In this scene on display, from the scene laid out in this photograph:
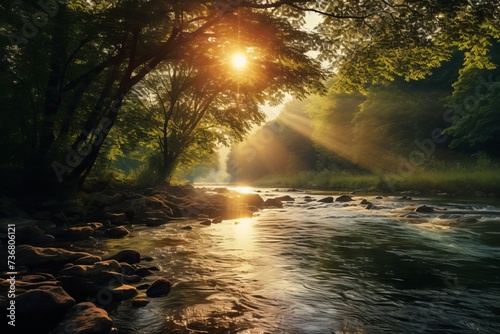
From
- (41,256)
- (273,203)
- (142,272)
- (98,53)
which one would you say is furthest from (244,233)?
(273,203)

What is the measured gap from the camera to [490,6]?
11.4 m

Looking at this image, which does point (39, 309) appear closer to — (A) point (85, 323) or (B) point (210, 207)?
(A) point (85, 323)

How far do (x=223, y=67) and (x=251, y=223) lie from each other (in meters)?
9.21

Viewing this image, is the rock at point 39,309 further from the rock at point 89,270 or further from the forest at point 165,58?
the forest at point 165,58

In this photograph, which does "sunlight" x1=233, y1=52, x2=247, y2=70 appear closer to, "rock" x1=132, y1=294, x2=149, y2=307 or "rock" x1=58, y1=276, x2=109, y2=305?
"rock" x1=58, y1=276, x2=109, y2=305

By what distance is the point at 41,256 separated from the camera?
20.6ft

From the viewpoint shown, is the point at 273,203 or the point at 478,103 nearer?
the point at 273,203

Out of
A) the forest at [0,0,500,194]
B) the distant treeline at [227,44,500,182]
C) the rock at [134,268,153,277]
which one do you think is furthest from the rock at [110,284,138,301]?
the distant treeline at [227,44,500,182]

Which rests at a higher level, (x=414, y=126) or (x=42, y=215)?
(x=414, y=126)

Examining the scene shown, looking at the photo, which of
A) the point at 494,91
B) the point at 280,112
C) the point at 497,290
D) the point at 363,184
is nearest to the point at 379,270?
the point at 497,290

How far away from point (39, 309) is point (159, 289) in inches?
63.4

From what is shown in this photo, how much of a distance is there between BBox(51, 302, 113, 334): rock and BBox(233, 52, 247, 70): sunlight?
1322cm

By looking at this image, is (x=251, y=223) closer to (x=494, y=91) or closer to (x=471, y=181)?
(x=471, y=181)

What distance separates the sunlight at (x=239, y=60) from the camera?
1551 cm
